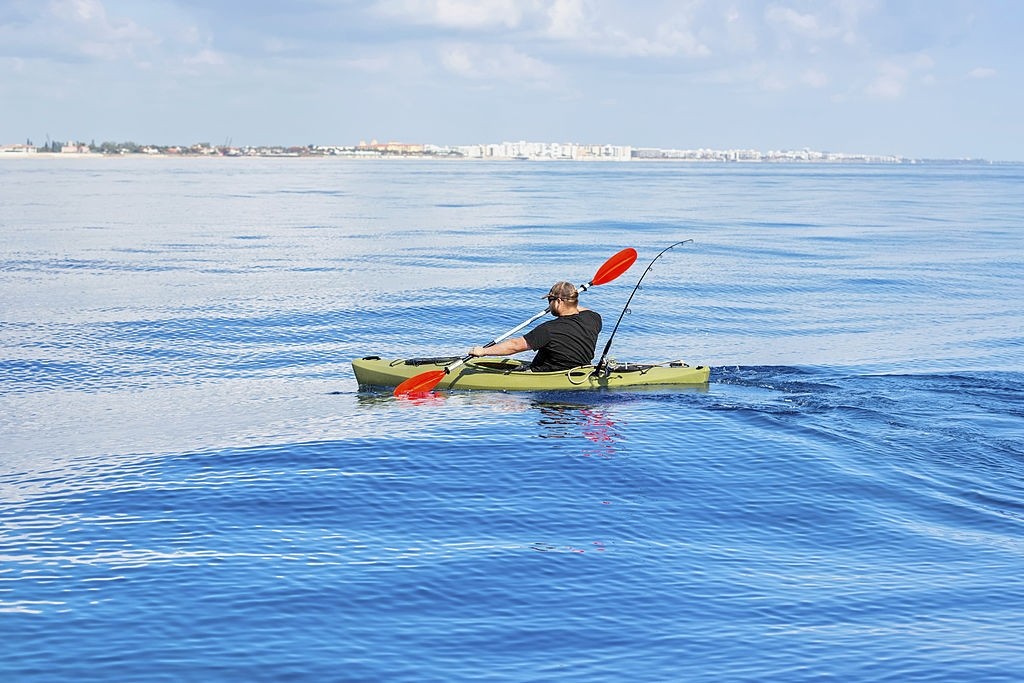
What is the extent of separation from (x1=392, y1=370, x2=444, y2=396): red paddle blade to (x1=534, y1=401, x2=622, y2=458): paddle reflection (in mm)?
1647

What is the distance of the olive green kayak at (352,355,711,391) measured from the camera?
1744cm

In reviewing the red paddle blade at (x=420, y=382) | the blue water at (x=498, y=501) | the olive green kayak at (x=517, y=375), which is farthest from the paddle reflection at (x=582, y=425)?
the red paddle blade at (x=420, y=382)

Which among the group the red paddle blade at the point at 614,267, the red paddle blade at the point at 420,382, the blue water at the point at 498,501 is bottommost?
the blue water at the point at 498,501

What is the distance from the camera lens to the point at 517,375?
17.6 meters

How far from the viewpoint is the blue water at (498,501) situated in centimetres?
880

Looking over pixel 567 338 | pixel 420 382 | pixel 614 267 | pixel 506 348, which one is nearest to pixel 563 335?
pixel 567 338

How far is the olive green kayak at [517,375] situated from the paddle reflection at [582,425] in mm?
475

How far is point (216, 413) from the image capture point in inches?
667

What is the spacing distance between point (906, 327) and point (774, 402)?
1128 cm

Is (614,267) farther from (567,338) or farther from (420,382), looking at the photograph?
(420,382)

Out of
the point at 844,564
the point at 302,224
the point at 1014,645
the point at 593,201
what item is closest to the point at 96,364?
the point at 844,564

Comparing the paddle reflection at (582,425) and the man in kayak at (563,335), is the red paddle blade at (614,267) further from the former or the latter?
the paddle reflection at (582,425)

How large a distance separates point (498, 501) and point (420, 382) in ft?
17.7

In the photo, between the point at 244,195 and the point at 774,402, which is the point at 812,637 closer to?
the point at 774,402
